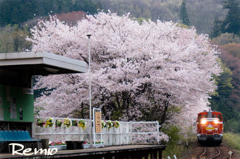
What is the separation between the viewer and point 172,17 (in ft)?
407

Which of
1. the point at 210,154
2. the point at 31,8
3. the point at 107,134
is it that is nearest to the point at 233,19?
the point at 31,8

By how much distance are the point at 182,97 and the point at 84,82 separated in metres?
6.54

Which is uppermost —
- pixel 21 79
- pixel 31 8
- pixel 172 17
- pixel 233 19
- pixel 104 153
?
pixel 172 17

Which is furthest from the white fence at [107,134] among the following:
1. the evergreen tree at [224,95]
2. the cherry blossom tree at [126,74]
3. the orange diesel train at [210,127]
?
the evergreen tree at [224,95]

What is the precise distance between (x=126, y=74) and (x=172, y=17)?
4065 inches

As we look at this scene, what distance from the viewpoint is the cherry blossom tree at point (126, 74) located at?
2422 centimetres

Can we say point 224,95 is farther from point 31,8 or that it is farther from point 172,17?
point 172,17

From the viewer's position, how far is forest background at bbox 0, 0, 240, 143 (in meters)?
66.2

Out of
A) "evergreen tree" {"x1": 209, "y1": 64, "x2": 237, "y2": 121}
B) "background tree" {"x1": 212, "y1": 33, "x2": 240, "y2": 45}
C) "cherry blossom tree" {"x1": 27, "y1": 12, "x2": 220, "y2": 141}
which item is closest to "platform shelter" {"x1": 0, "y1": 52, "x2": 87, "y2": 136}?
"cherry blossom tree" {"x1": 27, "y1": 12, "x2": 220, "y2": 141}

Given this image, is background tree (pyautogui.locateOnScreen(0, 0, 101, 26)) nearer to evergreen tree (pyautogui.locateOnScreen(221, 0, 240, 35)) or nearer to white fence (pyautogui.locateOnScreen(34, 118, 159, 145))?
evergreen tree (pyautogui.locateOnScreen(221, 0, 240, 35))

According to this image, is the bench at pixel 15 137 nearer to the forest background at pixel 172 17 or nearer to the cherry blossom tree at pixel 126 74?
the cherry blossom tree at pixel 126 74

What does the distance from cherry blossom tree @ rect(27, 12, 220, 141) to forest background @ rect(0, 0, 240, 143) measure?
8716mm

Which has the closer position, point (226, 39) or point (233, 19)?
point (226, 39)

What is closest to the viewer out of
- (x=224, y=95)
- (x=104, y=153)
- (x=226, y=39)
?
(x=104, y=153)
